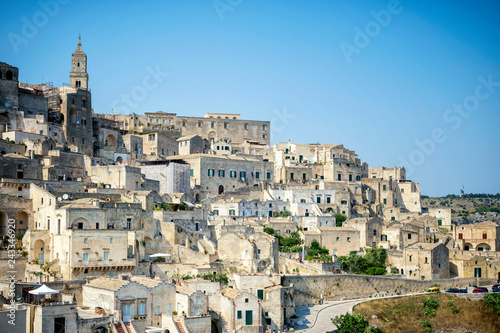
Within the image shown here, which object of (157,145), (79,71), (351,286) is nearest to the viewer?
(351,286)

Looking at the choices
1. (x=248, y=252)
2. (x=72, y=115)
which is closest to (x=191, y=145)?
(x=72, y=115)

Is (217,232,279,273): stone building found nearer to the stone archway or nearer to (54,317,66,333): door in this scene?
the stone archway

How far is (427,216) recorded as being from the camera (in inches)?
2596

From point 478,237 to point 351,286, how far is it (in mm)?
21106

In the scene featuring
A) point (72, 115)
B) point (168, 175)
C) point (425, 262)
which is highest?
point (72, 115)

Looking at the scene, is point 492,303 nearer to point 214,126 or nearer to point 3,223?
point 3,223

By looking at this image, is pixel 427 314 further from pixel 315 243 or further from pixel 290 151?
pixel 290 151

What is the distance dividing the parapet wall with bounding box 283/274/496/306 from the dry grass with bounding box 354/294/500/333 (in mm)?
1456

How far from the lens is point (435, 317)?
168ft

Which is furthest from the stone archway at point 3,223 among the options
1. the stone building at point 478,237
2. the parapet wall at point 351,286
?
the stone building at point 478,237

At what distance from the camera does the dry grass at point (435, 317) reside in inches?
1935

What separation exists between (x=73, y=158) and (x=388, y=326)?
29965 mm

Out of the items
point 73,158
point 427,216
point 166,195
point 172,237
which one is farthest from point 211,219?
point 427,216

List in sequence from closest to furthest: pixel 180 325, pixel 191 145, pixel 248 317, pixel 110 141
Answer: pixel 180 325 < pixel 248 317 < pixel 110 141 < pixel 191 145
